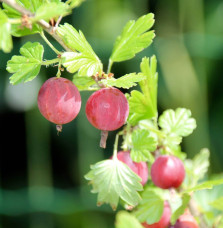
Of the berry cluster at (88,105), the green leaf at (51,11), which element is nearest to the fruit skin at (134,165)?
the berry cluster at (88,105)

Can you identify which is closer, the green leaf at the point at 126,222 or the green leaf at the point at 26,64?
the green leaf at the point at 126,222

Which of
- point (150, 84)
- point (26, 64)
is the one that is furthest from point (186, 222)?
point (26, 64)

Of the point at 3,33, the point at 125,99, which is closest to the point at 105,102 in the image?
the point at 125,99

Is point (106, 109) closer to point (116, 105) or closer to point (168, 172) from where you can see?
point (116, 105)

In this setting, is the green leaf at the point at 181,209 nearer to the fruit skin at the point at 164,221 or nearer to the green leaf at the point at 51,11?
the fruit skin at the point at 164,221

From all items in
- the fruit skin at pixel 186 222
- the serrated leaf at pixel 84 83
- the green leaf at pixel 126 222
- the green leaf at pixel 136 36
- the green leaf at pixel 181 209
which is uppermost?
the green leaf at pixel 136 36

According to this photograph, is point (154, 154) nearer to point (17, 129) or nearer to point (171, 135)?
point (171, 135)
